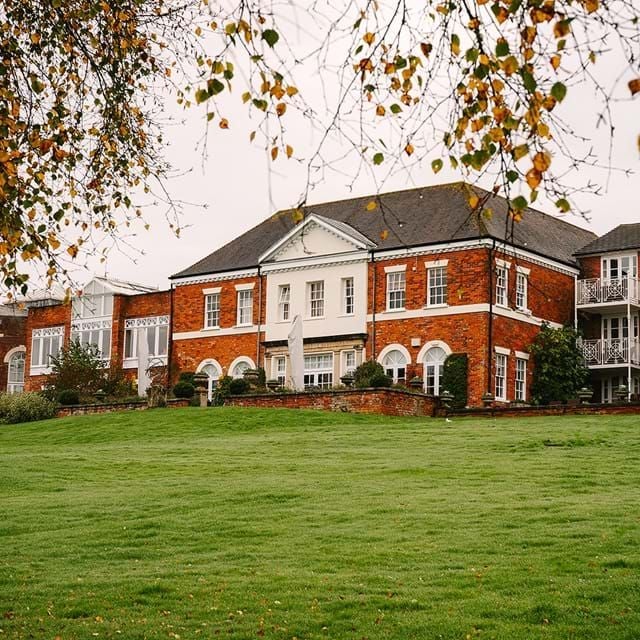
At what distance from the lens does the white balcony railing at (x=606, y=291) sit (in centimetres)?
4662

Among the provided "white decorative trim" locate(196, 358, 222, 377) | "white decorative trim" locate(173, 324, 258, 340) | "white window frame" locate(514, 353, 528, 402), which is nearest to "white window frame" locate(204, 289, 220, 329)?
"white decorative trim" locate(173, 324, 258, 340)

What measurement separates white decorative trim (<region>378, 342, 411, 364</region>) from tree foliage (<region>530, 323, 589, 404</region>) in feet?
15.3

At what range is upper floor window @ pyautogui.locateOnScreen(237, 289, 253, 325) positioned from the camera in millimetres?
51125

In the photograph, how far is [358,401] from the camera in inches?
1524

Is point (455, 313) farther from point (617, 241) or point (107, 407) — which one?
point (107, 407)

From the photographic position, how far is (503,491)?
1953 cm

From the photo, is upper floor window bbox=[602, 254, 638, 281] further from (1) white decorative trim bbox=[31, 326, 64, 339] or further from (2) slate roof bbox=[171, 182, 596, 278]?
(1) white decorative trim bbox=[31, 326, 64, 339]

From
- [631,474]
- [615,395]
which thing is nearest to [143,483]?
[631,474]

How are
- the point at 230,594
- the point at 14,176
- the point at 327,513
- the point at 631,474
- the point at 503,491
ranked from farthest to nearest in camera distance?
the point at 631,474 < the point at 503,491 < the point at 327,513 < the point at 230,594 < the point at 14,176

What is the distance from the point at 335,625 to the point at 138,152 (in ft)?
19.4

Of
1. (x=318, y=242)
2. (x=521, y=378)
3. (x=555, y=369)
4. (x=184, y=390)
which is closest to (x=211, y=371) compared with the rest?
(x=318, y=242)

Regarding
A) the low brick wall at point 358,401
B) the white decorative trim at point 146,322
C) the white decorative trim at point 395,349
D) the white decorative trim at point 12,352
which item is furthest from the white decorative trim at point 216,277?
the white decorative trim at point 12,352

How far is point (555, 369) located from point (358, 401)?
10.2m

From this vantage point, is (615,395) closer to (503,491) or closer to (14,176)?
(503,491)
